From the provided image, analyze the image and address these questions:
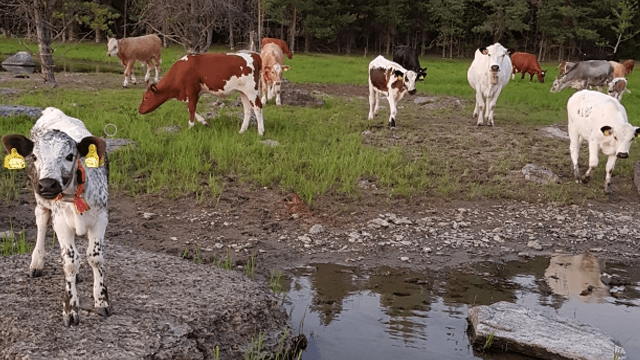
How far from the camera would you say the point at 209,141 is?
404 inches

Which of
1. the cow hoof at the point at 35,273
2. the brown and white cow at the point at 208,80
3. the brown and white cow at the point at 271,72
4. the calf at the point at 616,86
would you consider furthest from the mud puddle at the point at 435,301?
the calf at the point at 616,86

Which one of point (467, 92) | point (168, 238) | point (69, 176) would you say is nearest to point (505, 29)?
point (467, 92)

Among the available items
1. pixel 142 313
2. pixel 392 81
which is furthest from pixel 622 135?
pixel 142 313

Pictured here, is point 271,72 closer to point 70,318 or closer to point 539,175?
point 539,175

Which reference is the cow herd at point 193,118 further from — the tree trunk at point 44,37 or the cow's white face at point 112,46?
the tree trunk at point 44,37

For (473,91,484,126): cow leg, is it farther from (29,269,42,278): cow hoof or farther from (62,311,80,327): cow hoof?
(62,311,80,327): cow hoof

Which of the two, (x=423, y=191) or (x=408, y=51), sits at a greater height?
(x=408, y=51)

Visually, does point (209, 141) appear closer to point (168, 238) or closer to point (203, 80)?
point (203, 80)

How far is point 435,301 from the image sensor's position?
5758 mm

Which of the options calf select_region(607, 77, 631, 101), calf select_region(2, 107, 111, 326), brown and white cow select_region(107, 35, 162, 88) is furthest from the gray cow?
calf select_region(2, 107, 111, 326)

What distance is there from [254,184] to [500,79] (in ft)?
23.9

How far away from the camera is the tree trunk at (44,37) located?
1620 cm

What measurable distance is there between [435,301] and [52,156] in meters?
3.62

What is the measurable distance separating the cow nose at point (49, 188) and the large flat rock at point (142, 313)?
1.03 meters
